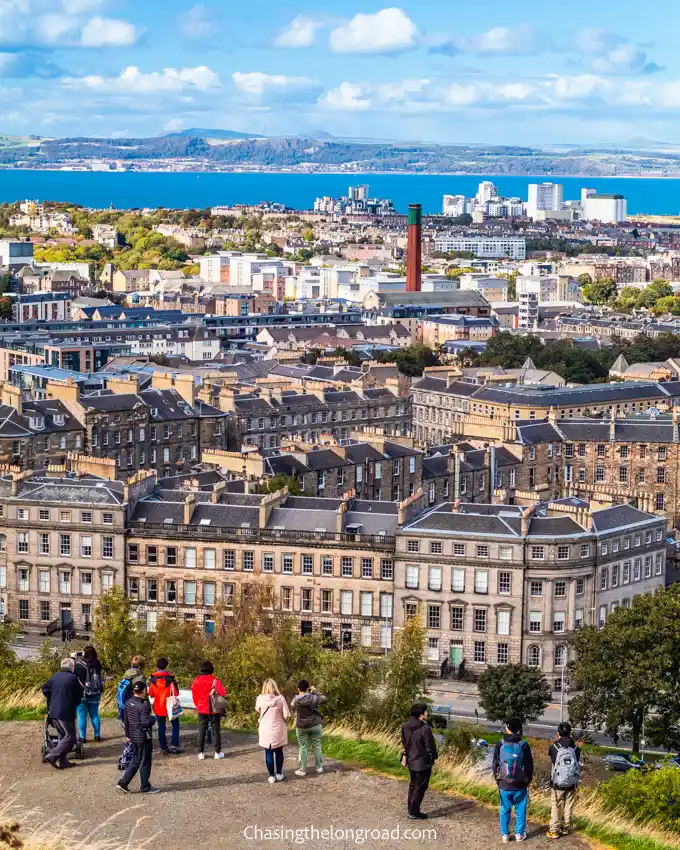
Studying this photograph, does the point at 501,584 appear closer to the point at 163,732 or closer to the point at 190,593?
the point at 190,593

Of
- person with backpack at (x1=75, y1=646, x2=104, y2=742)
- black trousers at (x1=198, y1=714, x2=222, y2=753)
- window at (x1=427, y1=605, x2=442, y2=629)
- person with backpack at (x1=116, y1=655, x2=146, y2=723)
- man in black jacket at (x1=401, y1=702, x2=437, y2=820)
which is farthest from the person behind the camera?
window at (x1=427, y1=605, x2=442, y2=629)

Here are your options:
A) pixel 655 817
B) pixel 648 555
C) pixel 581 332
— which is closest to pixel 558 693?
pixel 648 555

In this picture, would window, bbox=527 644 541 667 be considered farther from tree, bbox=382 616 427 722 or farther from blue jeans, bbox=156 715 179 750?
blue jeans, bbox=156 715 179 750

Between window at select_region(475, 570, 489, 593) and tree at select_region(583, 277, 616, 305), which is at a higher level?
tree at select_region(583, 277, 616, 305)

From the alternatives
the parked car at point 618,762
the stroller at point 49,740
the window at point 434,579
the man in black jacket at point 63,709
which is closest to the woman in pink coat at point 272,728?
the man in black jacket at point 63,709

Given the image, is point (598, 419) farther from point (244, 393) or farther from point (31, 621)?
point (31, 621)

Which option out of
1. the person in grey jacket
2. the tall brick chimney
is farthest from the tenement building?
the tall brick chimney
